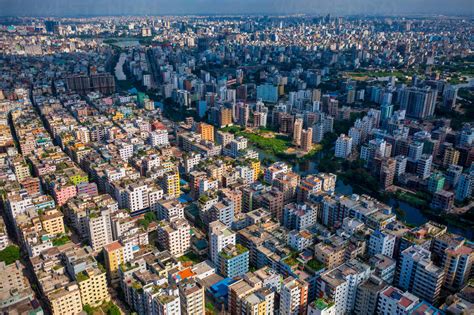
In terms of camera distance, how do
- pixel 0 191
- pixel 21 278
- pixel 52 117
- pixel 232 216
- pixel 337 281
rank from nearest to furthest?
pixel 337 281
pixel 21 278
pixel 232 216
pixel 0 191
pixel 52 117

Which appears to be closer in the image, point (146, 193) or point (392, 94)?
point (146, 193)

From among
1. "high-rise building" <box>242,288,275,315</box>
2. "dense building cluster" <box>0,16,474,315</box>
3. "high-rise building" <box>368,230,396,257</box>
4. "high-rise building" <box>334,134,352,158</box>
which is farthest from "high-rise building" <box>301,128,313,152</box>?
"high-rise building" <box>242,288,275,315</box>

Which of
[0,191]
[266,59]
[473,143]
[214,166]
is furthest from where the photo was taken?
[266,59]

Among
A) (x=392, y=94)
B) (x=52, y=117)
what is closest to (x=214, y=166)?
(x=52, y=117)

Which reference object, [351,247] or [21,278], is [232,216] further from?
[21,278]

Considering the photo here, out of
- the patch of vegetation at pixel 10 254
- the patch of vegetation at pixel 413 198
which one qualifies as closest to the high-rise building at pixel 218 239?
the patch of vegetation at pixel 10 254

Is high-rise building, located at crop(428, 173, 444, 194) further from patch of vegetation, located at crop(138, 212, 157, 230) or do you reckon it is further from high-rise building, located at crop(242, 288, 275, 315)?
patch of vegetation, located at crop(138, 212, 157, 230)

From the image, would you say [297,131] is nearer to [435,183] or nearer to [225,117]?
[225,117]
